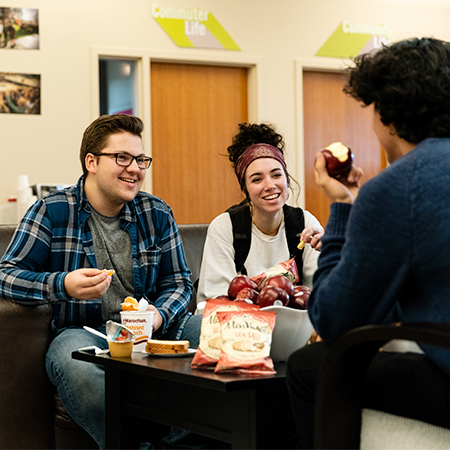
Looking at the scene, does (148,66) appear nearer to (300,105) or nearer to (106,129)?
(300,105)

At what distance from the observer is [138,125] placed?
7.17 ft

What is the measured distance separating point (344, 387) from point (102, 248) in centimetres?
126

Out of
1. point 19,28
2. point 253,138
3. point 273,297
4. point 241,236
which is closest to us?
point 273,297

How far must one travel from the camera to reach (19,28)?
4461 mm

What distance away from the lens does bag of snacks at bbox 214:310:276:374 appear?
1.21 metres

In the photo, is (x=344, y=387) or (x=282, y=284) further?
(x=282, y=284)

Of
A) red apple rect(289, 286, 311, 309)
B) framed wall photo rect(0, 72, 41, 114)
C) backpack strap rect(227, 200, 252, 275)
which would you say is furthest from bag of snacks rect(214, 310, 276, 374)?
framed wall photo rect(0, 72, 41, 114)

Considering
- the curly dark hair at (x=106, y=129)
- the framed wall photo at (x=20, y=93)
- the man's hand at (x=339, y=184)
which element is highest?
the framed wall photo at (x=20, y=93)

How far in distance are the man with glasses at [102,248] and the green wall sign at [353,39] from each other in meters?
3.54

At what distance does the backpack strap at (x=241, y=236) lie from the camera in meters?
2.24

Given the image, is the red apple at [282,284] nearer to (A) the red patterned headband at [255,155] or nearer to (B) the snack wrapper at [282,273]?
(B) the snack wrapper at [282,273]

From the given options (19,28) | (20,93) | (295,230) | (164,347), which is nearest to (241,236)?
(295,230)

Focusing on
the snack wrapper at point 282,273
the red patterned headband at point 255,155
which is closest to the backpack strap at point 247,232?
the red patterned headband at point 255,155

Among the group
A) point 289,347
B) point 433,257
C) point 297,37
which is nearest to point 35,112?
point 297,37
